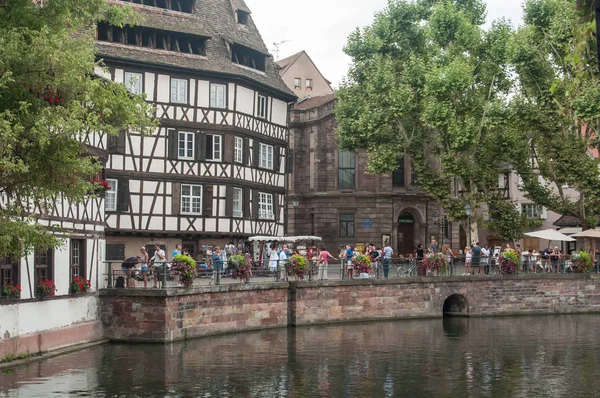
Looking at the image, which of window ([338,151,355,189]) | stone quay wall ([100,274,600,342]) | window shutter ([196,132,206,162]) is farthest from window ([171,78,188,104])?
window ([338,151,355,189])

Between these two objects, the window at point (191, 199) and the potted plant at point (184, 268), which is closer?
the potted plant at point (184, 268)

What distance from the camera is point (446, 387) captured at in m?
22.9

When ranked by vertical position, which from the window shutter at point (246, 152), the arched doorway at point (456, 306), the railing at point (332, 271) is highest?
the window shutter at point (246, 152)

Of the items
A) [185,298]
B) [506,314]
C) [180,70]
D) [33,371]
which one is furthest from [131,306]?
[506,314]

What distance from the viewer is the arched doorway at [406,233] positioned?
58594 millimetres

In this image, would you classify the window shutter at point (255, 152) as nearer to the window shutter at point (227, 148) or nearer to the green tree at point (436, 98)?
the window shutter at point (227, 148)

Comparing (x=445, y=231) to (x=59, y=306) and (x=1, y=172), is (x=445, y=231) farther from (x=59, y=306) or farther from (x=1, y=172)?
(x=1, y=172)

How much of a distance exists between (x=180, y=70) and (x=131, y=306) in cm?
1659

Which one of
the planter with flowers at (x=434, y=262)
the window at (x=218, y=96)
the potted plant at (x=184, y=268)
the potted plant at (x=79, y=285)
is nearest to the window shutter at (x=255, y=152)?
the window at (x=218, y=96)

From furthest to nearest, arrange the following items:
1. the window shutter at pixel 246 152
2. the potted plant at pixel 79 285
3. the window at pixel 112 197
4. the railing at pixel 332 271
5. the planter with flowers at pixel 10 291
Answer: the window shutter at pixel 246 152
the window at pixel 112 197
the railing at pixel 332 271
the potted plant at pixel 79 285
the planter with flowers at pixel 10 291

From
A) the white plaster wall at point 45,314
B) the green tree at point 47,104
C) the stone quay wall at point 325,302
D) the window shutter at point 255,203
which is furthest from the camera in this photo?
the window shutter at point 255,203

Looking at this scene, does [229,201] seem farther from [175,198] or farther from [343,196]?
[343,196]

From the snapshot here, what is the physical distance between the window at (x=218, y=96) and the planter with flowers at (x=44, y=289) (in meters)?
19.6

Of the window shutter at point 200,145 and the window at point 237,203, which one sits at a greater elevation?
the window shutter at point 200,145
